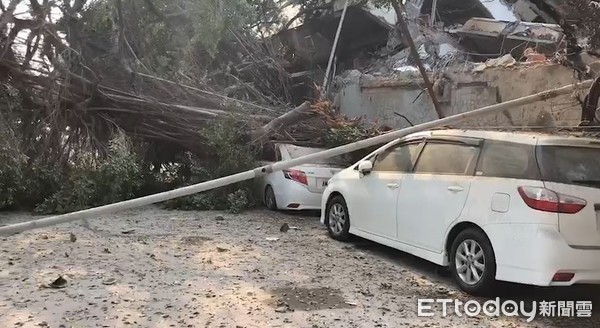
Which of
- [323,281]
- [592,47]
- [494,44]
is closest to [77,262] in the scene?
[323,281]

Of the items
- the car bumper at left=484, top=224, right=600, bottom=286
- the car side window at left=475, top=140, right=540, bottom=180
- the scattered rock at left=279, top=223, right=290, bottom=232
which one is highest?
the car side window at left=475, top=140, right=540, bottom=180

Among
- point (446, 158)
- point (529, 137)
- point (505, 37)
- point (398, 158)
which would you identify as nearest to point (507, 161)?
point (529, 137)

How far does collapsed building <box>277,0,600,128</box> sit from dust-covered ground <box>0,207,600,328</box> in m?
3.27

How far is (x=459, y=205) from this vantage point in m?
5.35

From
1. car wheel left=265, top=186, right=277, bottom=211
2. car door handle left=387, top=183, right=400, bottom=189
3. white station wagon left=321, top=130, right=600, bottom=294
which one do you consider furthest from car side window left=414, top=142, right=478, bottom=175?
car wheel left=265, top=186, right=277, bottom=211

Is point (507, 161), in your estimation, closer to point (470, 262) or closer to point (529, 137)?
point (529, 137)

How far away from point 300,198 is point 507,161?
15.4 feet

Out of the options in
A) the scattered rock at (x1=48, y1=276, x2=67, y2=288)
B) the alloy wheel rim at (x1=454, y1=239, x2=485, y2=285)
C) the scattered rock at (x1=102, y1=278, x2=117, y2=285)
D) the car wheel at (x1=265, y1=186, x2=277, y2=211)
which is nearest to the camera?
the alloy wheel rim at (x1=454, y1=239, x2=485, y2=285)

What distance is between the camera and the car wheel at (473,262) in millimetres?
4941

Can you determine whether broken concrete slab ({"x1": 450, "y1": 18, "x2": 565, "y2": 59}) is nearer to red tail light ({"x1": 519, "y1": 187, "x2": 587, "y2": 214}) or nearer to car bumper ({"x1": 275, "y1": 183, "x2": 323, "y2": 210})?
car bumper ({"x1": 275, "y1": 183, "x2": 323, "y2": 210})

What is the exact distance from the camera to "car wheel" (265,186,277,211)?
9995 millimetres

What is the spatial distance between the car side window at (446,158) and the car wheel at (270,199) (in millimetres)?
4268

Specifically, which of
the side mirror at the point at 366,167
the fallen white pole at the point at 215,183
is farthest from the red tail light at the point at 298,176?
the fallen white pole at the point at 215,183

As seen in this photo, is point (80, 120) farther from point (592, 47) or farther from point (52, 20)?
point (592, 47)
